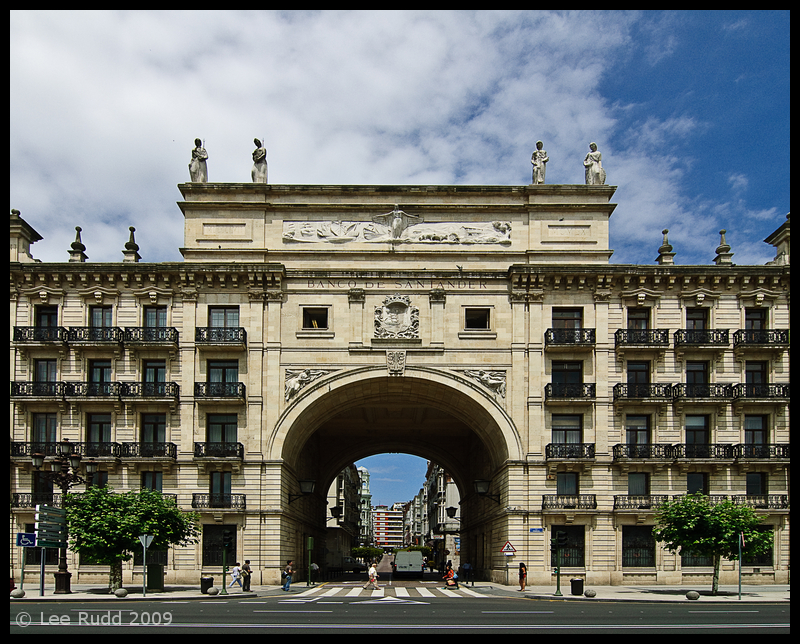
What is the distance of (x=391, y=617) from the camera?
826 inches

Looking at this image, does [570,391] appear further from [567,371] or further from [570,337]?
[570,337]

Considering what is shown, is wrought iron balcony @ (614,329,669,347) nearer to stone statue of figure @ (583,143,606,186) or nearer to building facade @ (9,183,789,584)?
building facade @ (9,183,789,584)

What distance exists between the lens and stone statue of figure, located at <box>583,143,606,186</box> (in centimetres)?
4206

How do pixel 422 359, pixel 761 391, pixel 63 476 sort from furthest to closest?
pixel 422 359, pixel 761 391, pixel 63 476

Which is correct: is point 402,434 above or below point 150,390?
below

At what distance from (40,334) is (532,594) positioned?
2778 centimetres

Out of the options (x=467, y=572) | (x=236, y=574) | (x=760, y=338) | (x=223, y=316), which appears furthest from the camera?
(x=467, y=572)

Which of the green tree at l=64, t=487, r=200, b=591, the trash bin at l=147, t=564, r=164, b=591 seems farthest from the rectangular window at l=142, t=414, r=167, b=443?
the trash bin at l=147, t=564, r=164, b=591

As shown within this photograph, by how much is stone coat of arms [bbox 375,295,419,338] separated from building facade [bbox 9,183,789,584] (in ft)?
0.39

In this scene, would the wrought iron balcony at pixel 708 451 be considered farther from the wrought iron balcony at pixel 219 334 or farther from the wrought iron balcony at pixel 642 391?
the wrought iron balcony at pixel 219 334

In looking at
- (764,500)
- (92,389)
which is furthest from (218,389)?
(764,500)

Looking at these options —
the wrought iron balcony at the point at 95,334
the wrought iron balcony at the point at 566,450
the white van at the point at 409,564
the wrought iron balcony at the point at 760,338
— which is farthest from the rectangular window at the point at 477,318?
the white van at the point at 409,564

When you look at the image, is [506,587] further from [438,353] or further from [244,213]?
[244,213]

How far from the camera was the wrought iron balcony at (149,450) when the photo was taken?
127ft
